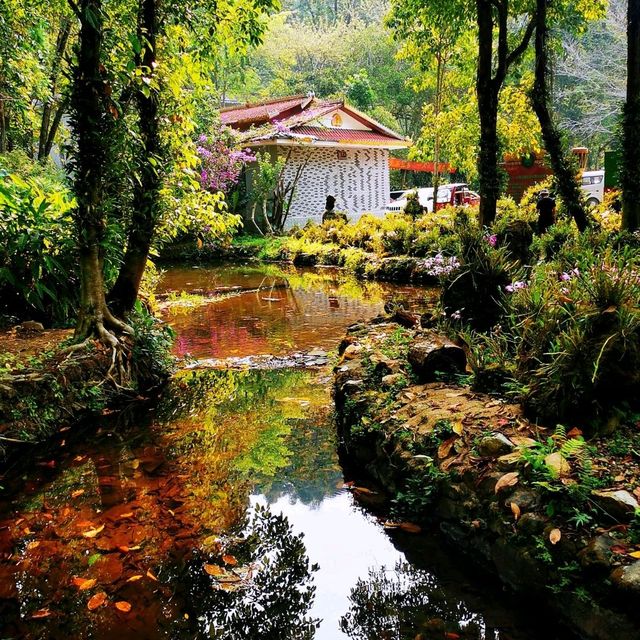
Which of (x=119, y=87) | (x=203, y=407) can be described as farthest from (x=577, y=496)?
(x=119, y=87)

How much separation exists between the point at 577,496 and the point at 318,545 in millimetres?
1705

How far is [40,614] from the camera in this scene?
3.17 meters

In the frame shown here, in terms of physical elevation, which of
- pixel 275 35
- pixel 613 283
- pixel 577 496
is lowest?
pixel 577 496

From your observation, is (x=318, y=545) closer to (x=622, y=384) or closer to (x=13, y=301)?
(x=622, y=384)

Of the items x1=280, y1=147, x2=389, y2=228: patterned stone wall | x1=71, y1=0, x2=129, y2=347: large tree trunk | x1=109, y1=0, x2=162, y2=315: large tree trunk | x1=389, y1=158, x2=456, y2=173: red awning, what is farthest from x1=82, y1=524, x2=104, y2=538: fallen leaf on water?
x1=389, y1=158, x2=456, y2=173: red awning

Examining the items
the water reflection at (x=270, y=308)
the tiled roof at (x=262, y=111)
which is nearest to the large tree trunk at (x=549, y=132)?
the water reflection at (x=270, y=308)

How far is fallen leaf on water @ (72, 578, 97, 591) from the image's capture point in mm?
3389

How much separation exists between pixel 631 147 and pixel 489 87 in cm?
266

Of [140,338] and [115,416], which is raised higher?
[140,338]

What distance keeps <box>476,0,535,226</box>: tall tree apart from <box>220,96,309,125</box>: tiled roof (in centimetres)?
1550

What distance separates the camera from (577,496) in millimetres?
3107

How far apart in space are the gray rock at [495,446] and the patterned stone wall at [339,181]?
74.0ft

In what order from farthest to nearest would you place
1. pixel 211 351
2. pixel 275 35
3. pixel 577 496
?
pixel 275 35 < pixel 211 351 < pixel 577 496

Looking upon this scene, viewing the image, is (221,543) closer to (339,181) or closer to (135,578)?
(135,578)
